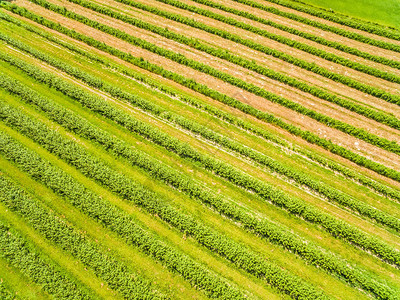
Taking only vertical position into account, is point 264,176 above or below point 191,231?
above

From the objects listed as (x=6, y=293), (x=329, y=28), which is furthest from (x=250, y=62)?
(x=6, y=293)

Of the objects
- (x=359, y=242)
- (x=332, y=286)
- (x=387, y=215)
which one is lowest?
(x=332, y=286)

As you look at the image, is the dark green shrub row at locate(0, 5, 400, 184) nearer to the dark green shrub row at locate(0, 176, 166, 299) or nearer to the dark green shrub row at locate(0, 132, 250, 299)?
the dark green shrub row at locate(0, 132, 250, 299)

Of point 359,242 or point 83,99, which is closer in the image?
point 359,242

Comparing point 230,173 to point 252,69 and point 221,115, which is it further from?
point 252,69

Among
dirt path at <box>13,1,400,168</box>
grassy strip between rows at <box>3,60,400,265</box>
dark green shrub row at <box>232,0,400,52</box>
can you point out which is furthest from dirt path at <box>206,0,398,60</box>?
grassy strip between rows at <box>3,60,400,265</box>

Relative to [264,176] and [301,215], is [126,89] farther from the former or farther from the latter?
[301,215]

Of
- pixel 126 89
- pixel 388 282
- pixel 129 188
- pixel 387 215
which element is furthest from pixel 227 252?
pixel 126 89
